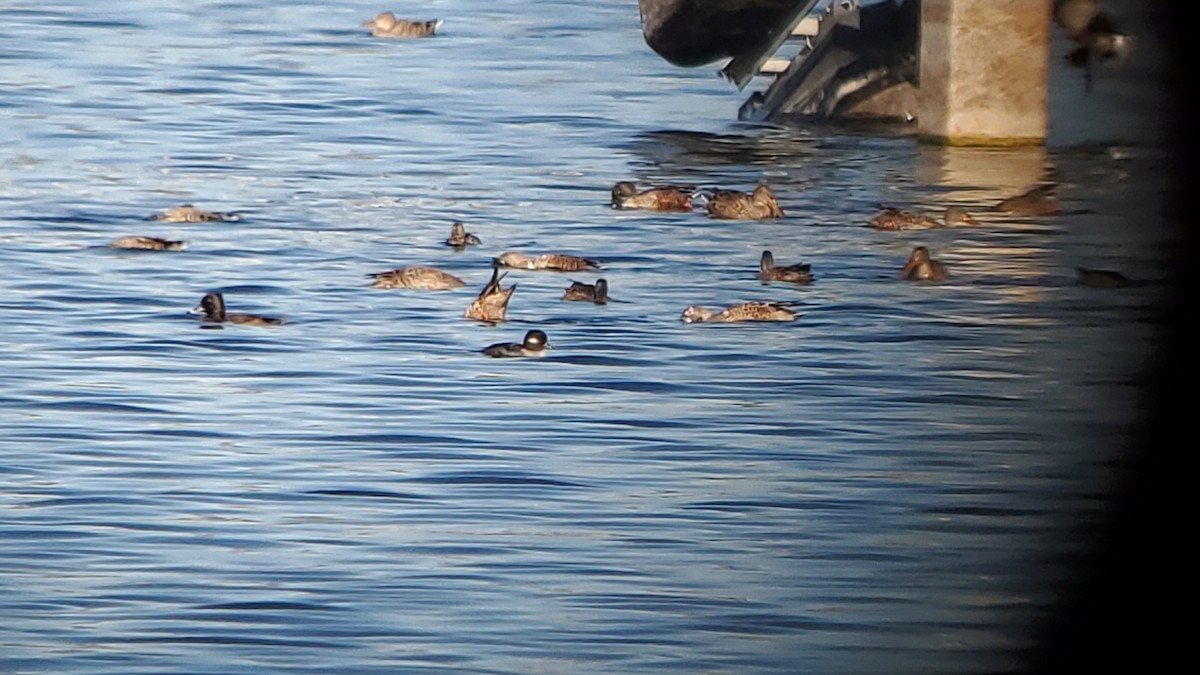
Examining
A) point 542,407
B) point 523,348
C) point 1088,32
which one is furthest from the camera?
point 1088,32

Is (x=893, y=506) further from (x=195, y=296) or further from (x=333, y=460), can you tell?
(x=195, y=296)

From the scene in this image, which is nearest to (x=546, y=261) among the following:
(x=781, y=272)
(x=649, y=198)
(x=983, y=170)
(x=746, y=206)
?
(x=781, y=272)

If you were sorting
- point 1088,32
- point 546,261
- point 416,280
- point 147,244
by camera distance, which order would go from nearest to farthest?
1. point 416,280
2. point 546,261
3. point 147,244
4. point 1088,32

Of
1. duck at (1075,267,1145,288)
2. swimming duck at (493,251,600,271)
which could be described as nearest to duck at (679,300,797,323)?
swimming duck at (493,251,600,271)

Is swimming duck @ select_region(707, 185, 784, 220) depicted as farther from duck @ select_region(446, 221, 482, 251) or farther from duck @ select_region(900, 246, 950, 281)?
duck @ select_region(900, 246, 950, 281)

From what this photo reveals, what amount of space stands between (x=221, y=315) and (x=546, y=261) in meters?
3.60

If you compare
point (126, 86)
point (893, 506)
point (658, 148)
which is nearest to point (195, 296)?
point (893, 506)

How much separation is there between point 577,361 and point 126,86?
19483 millimetres

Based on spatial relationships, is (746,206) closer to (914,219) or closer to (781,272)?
(914,219)

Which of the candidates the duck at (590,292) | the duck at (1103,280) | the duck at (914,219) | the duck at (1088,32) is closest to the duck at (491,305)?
the duck at (590,292)

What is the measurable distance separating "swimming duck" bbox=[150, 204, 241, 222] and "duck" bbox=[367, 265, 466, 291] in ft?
12.2

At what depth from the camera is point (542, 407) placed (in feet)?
46.9

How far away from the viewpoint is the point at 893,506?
11461mm

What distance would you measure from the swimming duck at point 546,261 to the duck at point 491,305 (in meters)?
1.99
